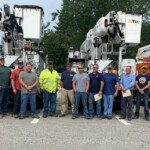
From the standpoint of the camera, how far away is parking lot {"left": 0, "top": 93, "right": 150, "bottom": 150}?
4527 mm

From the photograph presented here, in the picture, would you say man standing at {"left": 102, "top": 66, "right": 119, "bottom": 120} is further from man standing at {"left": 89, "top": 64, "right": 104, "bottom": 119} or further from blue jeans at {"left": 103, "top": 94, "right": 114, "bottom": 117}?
man standing at {"left": 89, "top": 64, "right": 104, "bottom": 119}

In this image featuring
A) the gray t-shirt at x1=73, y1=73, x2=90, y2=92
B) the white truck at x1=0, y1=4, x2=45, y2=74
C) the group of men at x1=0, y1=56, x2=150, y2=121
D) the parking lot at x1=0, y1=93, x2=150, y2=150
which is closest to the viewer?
the parking lot at x1=0, y1=93, x2=150, y2=150

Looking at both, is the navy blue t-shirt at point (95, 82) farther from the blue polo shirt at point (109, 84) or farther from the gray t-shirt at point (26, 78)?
the gray t-shirt at point (26, 78)

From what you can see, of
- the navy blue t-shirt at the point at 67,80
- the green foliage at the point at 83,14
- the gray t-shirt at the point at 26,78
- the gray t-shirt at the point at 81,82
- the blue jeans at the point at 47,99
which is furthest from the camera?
the green foliage at the point at 83,14

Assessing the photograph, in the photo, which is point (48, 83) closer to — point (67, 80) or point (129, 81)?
point (67, 80)

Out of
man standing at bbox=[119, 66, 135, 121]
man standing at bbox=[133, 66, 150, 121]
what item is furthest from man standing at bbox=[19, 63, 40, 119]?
man standing at bbox=[133, 66, 150, 121]

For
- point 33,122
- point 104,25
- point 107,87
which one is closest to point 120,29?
point 104,25

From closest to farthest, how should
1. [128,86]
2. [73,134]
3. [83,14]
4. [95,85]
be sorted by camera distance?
1. [73,134]
2. [128,86]
3. [95,85]
4. [83,14]

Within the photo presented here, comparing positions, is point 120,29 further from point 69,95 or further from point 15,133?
point 15,133

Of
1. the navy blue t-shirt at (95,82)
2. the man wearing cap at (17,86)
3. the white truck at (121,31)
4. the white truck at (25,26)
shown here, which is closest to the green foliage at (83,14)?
the white truck at (121,31)

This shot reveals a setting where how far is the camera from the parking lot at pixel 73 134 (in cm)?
453

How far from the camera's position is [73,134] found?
5391 mm

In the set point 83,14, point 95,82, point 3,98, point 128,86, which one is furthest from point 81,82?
point 83,14

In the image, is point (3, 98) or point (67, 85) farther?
point (67, 85)
